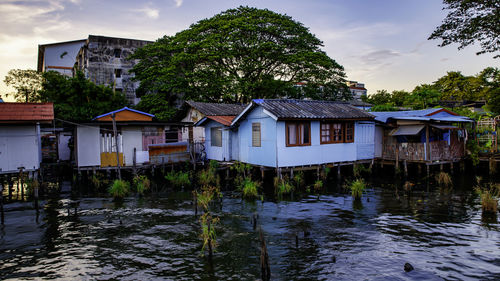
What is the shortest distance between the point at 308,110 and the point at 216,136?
23.3ft

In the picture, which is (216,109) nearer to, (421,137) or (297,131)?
(297,131)

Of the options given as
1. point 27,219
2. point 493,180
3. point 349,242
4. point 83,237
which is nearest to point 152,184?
point 27,219

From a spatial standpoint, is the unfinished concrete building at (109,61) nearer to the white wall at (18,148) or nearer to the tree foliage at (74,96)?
the tree foliage at (74,96)

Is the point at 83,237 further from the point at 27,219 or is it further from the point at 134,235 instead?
the point at 27,219

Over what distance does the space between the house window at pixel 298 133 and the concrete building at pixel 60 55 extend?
134 feet

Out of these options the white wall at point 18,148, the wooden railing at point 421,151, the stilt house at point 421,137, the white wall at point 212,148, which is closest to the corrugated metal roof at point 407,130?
the stilt house at point 421,137

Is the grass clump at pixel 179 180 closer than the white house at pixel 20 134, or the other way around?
the white house at pixel 20 134

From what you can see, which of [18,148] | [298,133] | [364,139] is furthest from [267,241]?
[18,148]

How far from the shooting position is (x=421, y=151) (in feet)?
71.2

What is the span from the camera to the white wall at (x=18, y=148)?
17.8 m

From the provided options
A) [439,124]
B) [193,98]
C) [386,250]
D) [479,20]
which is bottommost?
[386,250]

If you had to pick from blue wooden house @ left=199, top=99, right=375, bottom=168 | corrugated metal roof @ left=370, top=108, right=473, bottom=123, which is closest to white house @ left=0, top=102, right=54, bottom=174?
blue wooden house @ left=199, top=99, right=375, bottom=168

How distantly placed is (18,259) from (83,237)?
Answer: 2.01 metres

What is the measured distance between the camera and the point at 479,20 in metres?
20.8
